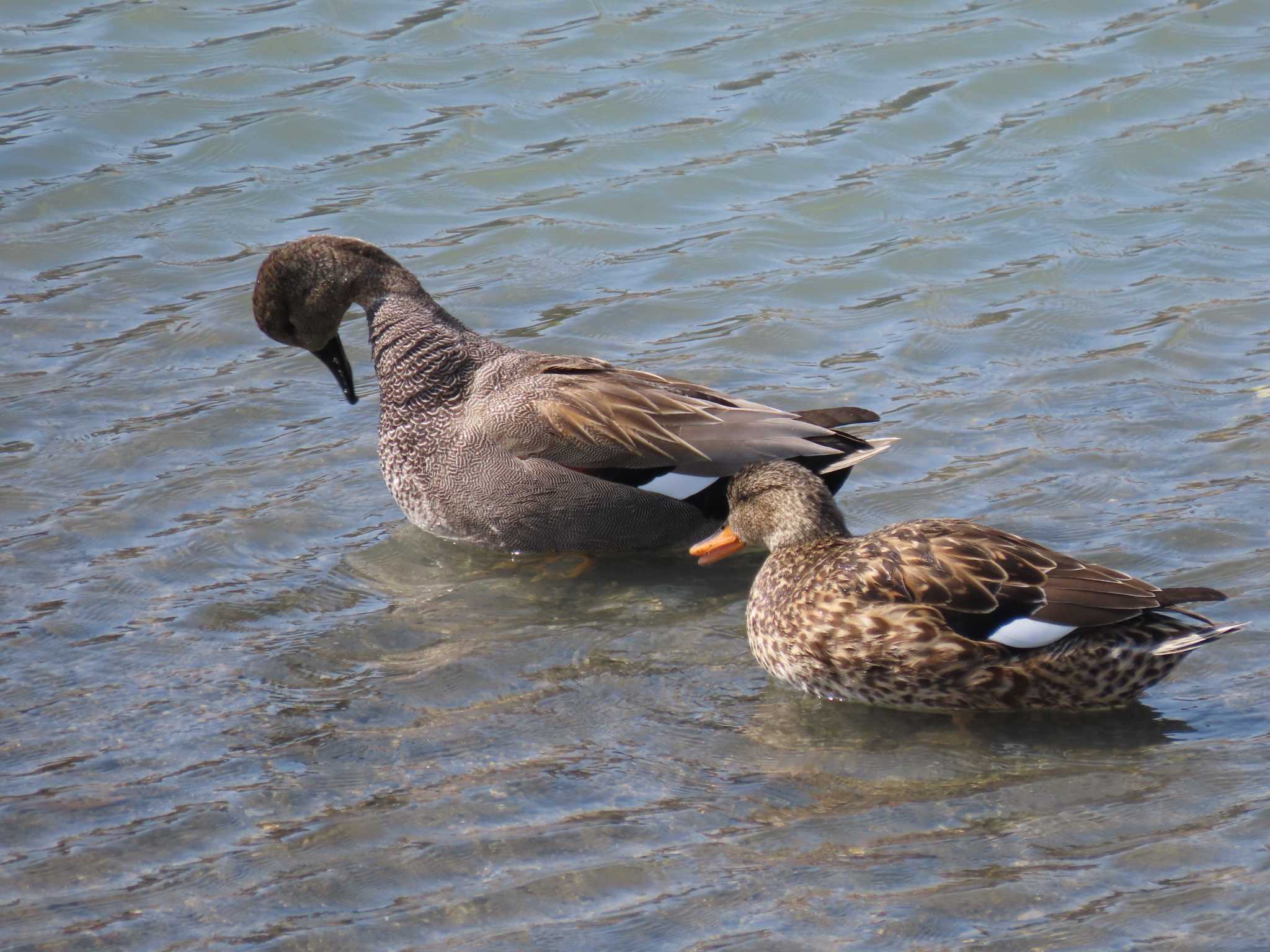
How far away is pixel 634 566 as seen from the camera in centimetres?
691

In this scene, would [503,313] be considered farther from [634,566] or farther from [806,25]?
[806,25]

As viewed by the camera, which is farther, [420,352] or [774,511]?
[420,352]

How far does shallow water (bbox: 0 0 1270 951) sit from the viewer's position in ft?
15.1

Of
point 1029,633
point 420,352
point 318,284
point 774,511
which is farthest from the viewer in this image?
point 318,284

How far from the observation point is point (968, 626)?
5.43m

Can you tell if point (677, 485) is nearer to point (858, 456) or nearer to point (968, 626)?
point (858, 456)

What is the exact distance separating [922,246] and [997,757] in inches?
186

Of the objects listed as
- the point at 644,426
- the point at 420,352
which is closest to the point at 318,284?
the point at 420,352

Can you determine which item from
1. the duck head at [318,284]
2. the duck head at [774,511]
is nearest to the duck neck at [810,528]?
the duck head at [774,511]

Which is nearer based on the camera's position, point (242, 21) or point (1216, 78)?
point (1216, 78)

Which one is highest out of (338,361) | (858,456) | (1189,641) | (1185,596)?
(338,361)

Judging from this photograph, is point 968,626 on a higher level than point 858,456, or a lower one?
lower

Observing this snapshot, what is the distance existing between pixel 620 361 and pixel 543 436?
1631mm

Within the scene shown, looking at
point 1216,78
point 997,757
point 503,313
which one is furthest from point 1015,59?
point 997,757
